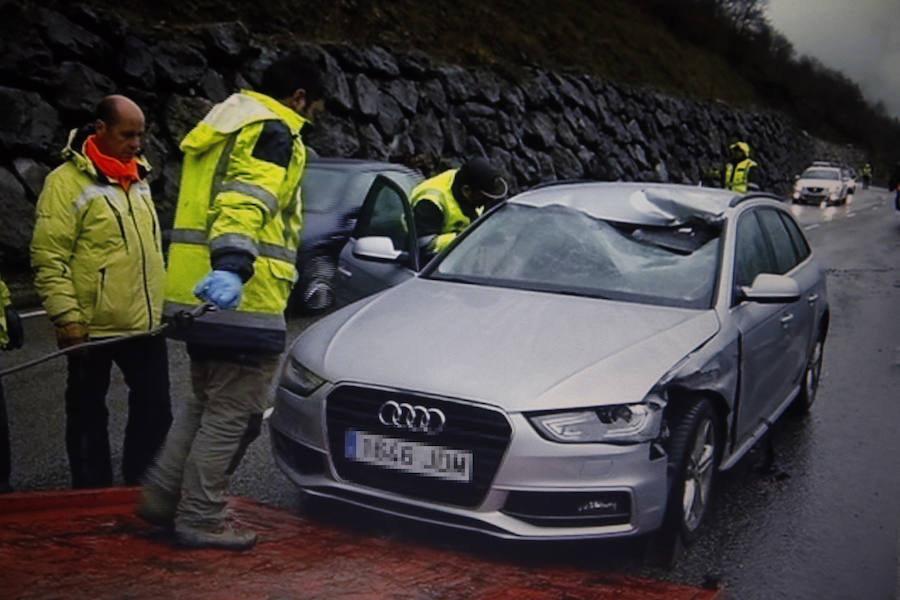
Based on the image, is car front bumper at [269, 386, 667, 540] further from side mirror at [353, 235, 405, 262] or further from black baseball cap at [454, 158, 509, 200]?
black baseball cap at [454, 158, 509, 200]

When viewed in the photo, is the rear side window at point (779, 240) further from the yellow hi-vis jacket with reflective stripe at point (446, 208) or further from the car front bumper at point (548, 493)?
the car front bumper at point (548, 493)

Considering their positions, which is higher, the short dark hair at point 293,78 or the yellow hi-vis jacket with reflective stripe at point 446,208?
the short dark hair at point 293,78

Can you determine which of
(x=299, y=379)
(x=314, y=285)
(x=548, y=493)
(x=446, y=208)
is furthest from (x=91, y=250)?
(x=314, y=285)

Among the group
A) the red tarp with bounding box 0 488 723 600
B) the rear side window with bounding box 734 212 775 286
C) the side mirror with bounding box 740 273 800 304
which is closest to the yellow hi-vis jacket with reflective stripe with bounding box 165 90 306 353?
the red tarp with bounding box 0 488 723 600

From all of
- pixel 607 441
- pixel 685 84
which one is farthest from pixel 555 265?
pixel 685 84

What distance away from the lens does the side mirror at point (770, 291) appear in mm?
4961

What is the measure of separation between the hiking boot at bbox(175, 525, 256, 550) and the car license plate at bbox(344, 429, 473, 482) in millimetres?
517

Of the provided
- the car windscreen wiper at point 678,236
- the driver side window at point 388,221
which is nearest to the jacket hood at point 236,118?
the car windscreen wiper at point 678,236

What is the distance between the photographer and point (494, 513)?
3.87 m

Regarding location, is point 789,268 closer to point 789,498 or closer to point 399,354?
point 789,498

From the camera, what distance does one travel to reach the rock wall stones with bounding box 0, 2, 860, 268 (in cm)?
1317

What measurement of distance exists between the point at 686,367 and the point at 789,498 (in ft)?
4.88

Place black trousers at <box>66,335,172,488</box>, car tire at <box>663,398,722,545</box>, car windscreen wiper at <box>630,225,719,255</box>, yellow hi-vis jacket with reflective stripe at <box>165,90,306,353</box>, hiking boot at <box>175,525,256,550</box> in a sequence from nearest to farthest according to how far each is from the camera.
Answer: yellow hi-vis jacket with reflective stripe at <box>165,90,306,353</box> → hiking boot at <box>175,525,256,550</box> → car tire at <box>663,398,722,545</box> → black trousers at <box>66,335,172,488</box> → car windscreen wiper at <box>630,225,719,255</box>

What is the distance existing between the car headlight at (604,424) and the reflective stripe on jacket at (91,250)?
1845 millimetres
